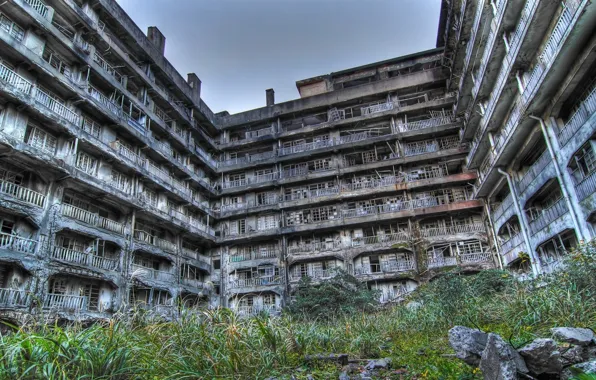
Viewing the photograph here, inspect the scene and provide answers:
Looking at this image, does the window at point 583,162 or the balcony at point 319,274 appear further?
the balcony at point 319,274

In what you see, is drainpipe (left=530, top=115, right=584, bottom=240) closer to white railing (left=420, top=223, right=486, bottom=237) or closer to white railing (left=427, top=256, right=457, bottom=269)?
white railing (left=427, top=256, right=457, bottom=269)

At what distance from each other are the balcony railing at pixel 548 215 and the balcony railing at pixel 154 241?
23.9m

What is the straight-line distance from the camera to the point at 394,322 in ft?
34.8

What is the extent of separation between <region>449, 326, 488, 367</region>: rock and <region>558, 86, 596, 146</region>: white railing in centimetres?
1361

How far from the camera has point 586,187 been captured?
1472 centimetres

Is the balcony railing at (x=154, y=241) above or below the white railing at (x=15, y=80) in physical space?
below

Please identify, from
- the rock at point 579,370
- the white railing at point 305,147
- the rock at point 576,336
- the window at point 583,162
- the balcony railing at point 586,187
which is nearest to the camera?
the rock at point 579,370

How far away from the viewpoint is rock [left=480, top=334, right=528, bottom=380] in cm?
360

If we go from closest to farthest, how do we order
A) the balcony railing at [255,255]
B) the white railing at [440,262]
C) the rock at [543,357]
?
the rock at [543,357]
the white railing at [440,262]
the balcony railing at [255,255]

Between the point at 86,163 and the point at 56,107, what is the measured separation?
3.69m

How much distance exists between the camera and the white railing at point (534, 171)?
58.1 feet

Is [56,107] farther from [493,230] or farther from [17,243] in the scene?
[493,230]

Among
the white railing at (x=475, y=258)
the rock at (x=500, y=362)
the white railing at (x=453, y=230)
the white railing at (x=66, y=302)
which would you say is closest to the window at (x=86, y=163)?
the white railing at (x=66, y=302)

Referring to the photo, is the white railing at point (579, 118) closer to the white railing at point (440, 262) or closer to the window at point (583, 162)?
the window at point (583, 162)
